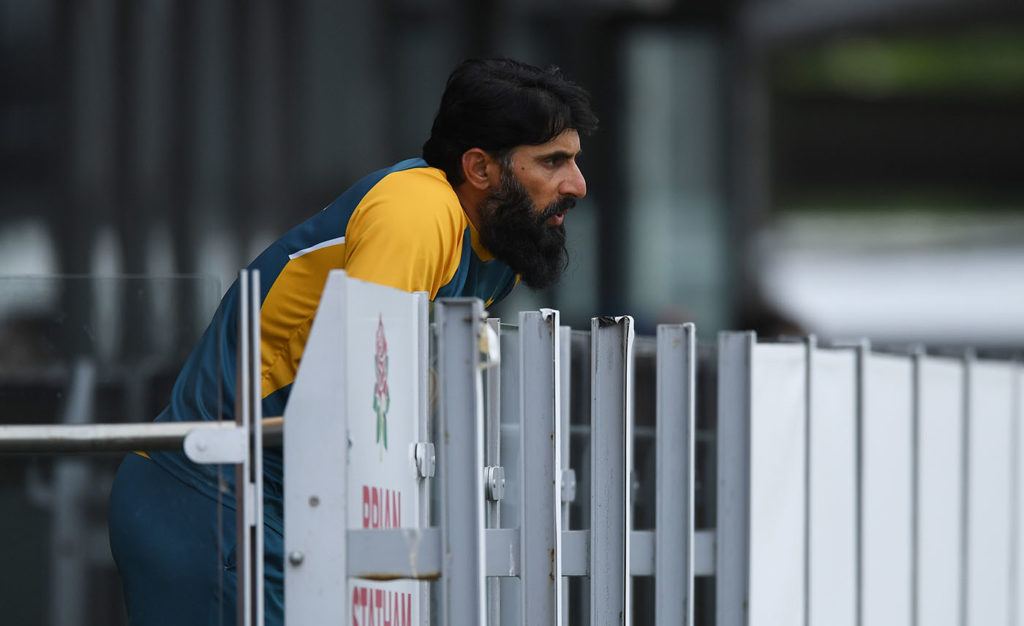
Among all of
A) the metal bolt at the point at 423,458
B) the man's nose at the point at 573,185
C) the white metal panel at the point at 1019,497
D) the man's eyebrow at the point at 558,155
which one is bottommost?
the white metal panel at the point at 1019,497

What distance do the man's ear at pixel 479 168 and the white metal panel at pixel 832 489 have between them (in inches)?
34.8

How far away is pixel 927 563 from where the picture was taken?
3.35 meters

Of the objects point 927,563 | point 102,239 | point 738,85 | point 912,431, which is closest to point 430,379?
point 912,431

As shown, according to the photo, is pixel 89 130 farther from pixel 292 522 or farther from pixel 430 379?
pixel 292 522

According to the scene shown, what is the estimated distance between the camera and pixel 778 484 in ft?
8.39

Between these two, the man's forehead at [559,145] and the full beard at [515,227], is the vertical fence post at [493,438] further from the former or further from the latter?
the man's forehead at [559,145]

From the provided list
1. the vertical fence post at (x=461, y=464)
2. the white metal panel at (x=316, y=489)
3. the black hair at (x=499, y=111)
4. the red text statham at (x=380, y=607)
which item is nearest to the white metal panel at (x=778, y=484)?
the black hair at (x=499, y=111)

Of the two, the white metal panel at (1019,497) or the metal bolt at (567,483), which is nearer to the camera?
the metal bolt at (567,483)

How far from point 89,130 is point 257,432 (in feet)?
14.0

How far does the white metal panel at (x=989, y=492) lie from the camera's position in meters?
3.70

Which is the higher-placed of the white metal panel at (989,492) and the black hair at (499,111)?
the black hair at (499,111)

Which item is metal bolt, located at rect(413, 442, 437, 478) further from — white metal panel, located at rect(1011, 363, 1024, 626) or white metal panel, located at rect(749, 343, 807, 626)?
white metal panel, located at rect(1011, 363, 1024, 626)

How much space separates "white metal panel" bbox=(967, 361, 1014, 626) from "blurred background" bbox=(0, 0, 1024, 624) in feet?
5.19

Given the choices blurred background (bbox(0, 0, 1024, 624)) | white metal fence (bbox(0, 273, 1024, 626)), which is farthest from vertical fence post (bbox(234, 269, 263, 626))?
blurred background (bbox(0, 0, 1024, 624))
